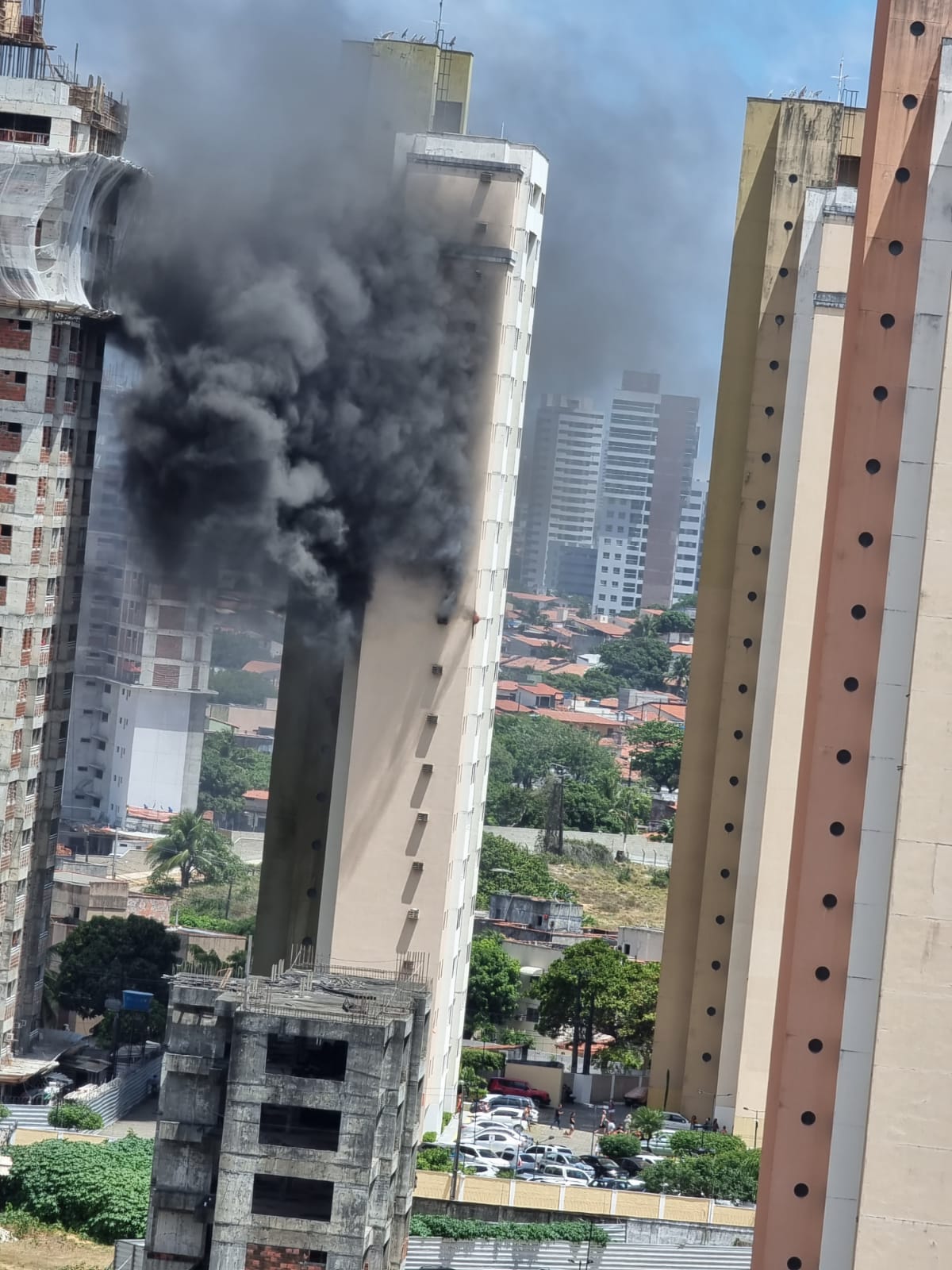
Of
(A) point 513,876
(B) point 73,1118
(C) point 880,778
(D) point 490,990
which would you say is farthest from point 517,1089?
(A) point 513,876

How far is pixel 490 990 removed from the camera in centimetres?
6531

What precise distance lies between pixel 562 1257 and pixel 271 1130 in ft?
29.3

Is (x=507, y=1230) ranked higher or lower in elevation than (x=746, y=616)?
lower

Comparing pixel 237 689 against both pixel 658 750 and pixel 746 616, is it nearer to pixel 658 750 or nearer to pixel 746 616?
pixel 658 750

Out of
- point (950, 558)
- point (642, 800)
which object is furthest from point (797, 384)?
point (642, 800)

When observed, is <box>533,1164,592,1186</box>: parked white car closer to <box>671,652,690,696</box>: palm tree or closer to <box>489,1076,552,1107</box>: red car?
<box>489,1076,552,1107</box>: red car

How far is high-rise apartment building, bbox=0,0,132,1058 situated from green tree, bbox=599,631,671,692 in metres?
102

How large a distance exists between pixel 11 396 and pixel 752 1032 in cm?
1834

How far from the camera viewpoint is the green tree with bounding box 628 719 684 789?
11425 cm

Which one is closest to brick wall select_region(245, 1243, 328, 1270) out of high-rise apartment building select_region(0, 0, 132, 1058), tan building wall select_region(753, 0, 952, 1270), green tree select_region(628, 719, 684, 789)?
tan building wall select_region(753, 0, 952, 1270)

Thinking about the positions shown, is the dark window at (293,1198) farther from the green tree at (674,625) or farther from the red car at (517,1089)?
the green tree at (674,625)

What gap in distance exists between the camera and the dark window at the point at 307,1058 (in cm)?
3525

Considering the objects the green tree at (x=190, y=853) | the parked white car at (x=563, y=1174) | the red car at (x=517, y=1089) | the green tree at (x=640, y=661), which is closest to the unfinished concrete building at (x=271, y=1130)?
the parked white car at (x=563, y=1174)

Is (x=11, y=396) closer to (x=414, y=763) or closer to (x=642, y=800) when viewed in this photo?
(x=414, y=763)
